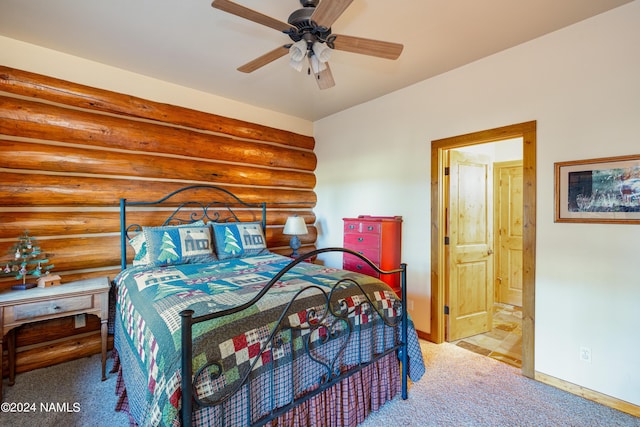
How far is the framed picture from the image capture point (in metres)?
2.04

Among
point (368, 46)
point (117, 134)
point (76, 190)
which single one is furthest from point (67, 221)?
point (368, 46)

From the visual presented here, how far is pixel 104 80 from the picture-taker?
2.98 metres

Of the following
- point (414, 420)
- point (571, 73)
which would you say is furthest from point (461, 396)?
point (571, 73)

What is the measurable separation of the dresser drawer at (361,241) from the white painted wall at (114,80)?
2.04 meters

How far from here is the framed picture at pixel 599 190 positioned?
204 centimetres

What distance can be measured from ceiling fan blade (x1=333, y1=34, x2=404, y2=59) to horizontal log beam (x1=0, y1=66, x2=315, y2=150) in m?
2.25

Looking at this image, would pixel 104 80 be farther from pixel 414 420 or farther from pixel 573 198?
pixel 573 198

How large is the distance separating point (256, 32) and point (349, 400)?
2.77 metres

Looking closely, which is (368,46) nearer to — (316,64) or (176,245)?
(316,64)

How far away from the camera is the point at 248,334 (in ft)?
4.68

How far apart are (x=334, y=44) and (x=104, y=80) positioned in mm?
2509

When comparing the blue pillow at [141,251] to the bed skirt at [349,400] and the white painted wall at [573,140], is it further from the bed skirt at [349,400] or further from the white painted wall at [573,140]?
the white painted wall at [573,140]

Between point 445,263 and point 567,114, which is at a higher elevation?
point 567,114

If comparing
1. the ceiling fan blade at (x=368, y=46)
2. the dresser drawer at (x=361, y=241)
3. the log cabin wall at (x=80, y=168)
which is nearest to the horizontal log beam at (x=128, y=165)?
the log cabin wall at (x=80, y=168)
